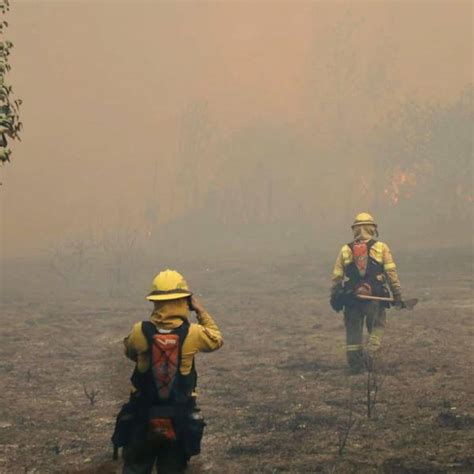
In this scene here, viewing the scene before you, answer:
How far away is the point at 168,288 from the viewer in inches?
206

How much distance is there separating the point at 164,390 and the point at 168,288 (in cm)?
76

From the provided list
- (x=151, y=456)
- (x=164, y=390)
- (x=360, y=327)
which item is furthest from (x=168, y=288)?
(x=360, y=327)

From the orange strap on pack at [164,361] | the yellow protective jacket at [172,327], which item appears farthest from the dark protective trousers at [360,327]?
the orange strap on pack at [164,361]

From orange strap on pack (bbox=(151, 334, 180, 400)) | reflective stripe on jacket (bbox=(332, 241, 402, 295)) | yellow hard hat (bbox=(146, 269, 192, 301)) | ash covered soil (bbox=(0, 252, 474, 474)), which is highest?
reflective stripe on jacket (bbox=(332, 241, 402, 295))

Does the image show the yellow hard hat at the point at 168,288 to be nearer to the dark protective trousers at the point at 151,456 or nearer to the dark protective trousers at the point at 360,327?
the dark protective trousers at the point at 151,456

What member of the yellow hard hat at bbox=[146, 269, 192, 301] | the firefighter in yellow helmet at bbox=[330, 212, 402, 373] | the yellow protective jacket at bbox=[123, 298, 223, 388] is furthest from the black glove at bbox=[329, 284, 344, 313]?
the yellow hard hat at bbox=[146, 269, 192, 301]

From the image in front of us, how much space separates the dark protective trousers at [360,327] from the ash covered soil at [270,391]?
0.35 meters

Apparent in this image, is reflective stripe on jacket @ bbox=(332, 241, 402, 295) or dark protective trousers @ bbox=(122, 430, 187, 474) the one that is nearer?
dark protective trousers @ bbox=(122, 430, 187, 474)

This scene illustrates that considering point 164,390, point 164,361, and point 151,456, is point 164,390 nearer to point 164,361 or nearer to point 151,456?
point 164,361

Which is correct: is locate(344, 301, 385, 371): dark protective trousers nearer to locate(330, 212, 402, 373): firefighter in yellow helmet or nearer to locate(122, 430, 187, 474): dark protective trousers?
locate(330, 212, 402, 373): firefighter in yellow helmet

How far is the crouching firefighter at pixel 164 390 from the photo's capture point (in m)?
5.17

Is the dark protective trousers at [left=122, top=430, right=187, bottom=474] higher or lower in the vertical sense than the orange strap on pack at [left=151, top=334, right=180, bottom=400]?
lower

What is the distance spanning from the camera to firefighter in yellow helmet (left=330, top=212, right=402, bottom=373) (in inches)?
425

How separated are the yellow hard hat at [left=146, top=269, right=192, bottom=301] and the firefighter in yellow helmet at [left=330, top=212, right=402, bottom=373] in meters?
5.80
